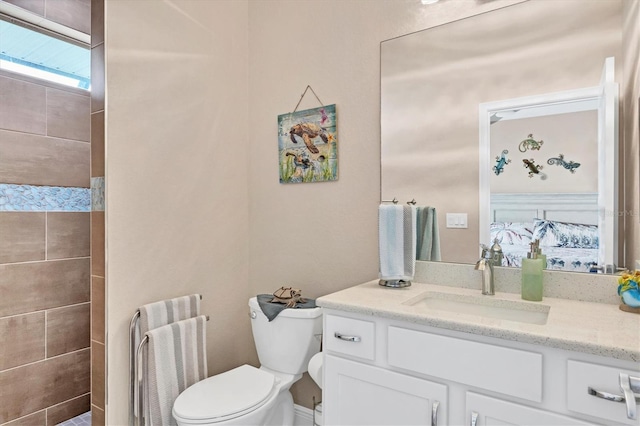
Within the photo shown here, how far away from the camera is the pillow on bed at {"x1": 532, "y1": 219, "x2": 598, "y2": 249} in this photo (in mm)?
1440

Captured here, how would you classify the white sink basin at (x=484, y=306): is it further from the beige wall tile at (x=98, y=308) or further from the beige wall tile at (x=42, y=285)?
the beige wall tile at (x=42, y=285)

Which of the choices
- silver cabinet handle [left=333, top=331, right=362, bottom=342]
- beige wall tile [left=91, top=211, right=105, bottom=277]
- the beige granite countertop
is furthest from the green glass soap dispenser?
beige wall tile [left=91, top=211, right=105, bottom=277]

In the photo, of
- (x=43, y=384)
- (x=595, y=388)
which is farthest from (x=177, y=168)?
(x=595, y=388)

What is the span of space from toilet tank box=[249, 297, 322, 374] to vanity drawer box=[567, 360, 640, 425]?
112 centimetres

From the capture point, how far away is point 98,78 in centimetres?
179

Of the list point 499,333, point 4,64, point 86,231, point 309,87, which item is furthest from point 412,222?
point 4,64

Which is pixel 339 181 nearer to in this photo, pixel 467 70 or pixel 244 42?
pixel 467 70

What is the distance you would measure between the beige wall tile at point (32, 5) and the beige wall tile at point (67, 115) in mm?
437

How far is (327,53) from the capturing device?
2123 millimetres

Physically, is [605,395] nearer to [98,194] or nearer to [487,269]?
[487,269]

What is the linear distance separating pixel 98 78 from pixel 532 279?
2.09 meters

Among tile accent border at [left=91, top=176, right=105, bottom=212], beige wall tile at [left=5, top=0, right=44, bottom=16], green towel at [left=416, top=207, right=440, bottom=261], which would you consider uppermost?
beige wall tile at [left=5, top=0, right=44, bottom=16]

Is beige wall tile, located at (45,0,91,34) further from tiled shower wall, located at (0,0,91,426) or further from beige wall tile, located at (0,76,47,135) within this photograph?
beige wall tile, located at (0,76,47,135)

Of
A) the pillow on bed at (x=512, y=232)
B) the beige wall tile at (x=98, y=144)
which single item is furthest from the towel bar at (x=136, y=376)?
the pillow on bed at (x=512, y=232)
